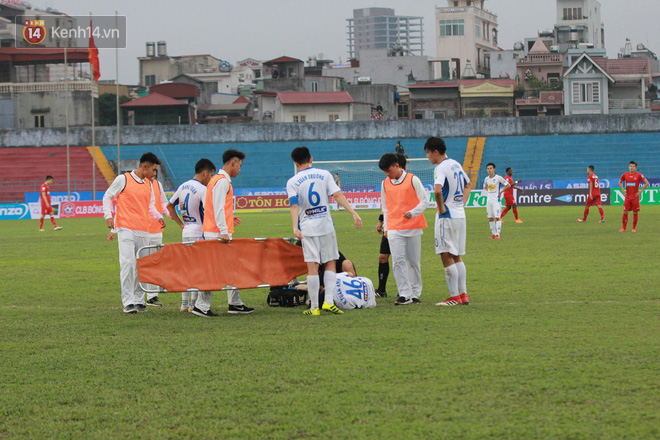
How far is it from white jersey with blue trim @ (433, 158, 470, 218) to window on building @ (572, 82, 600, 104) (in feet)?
235

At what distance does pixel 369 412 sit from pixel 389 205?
558cm

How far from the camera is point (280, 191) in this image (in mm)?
46188

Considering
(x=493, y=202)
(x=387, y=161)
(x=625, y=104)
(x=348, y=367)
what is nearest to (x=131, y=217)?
(x=387, y=161)

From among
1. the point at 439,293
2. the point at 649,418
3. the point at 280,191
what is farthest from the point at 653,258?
the point at 280,191

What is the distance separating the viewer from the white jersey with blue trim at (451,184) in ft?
32.2

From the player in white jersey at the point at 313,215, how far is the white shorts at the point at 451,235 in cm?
120

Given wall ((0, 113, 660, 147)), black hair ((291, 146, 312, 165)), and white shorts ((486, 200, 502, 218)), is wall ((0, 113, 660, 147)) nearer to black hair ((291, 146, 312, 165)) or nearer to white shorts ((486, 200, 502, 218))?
white shorts ((486, 200, 502, 218))

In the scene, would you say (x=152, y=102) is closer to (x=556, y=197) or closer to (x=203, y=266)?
(x=556, y=197)

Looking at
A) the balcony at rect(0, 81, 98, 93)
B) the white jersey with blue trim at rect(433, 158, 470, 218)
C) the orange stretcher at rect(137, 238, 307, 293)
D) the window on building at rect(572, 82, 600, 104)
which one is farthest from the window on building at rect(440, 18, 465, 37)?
the orange stretcher at rect(137, 238, 307, 293)

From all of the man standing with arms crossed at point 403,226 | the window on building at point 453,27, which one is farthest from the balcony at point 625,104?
the man standing with arms crossed at point 403,226

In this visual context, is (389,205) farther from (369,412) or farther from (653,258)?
(653,258)

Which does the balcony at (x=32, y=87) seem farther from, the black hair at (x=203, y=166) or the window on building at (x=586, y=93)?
the black hair at (x=203, y=166)

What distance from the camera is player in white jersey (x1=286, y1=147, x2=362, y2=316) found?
364 inches

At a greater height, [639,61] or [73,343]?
[639,61]
